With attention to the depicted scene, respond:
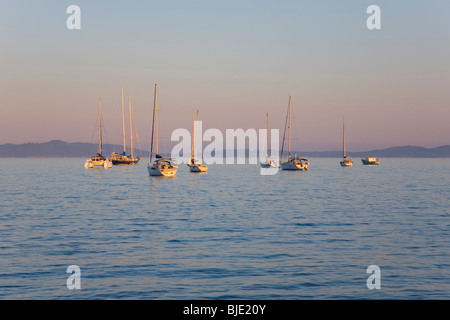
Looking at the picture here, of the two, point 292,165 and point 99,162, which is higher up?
point 99,162

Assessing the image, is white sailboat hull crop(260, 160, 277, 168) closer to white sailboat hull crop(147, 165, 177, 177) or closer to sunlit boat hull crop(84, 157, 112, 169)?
sunlit boat hull crop(84, 157, 112, 169)

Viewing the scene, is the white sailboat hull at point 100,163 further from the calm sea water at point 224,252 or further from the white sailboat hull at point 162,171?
the calm sea water at point 224,252

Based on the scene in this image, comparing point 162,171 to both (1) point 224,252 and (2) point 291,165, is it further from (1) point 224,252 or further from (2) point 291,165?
(1) point 224,252

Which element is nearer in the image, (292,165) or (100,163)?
(292,165)

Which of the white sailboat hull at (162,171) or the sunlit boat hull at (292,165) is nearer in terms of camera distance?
the white sailboat hull at (162,171)

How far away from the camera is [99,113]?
139m

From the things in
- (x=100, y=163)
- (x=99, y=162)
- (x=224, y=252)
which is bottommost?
(x=224, y=252)

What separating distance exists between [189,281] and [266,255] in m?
5.40

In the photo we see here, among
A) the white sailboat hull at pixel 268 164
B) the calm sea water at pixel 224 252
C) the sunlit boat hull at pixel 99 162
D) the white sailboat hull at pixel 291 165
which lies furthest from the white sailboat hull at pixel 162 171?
the sunlit boat hull at pixel 99 162

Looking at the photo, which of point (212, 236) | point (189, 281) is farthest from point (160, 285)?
point (212, 236)

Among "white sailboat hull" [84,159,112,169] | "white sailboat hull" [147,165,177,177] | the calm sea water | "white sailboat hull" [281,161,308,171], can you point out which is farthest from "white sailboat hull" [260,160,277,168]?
the calm sea water

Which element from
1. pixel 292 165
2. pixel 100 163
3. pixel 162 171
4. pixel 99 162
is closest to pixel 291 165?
pixel 292 165

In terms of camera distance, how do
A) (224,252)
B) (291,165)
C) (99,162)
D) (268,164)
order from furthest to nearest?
(99,162), (268,164), (291,165), (224,252)
